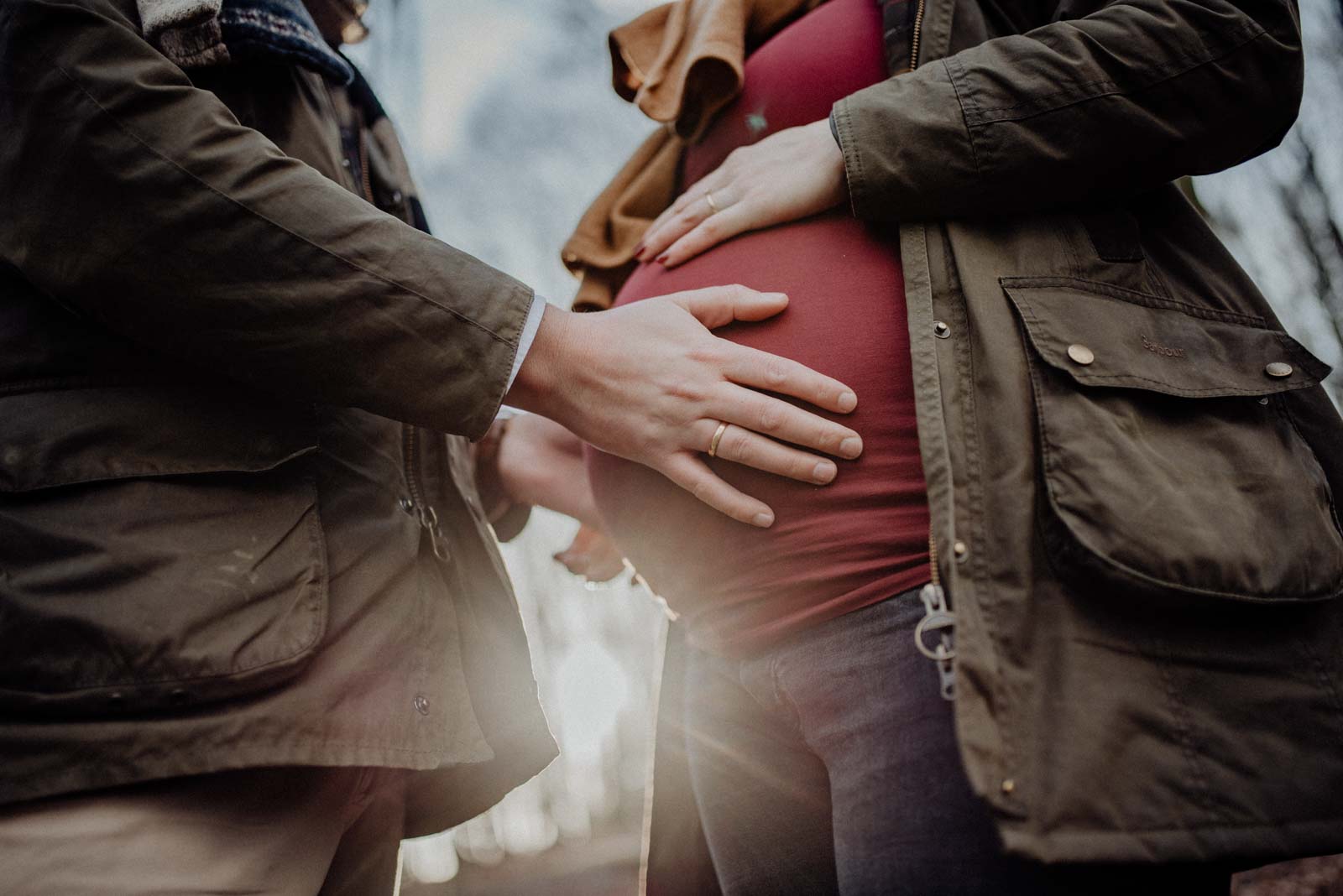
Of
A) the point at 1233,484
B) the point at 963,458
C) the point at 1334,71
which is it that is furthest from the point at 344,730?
the point at 1334,71

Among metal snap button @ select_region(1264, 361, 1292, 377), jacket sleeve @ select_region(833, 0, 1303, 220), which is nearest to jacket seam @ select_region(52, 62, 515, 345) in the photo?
jacket sleeve @ select_region(833, 0, 1303, 220)

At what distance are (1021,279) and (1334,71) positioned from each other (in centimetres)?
519

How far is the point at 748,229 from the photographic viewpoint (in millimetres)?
999

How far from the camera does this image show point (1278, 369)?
2.57ft

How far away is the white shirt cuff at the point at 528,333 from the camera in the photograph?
85 cm

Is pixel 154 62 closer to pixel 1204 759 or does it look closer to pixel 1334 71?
pixel 1204 759

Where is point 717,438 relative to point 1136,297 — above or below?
below

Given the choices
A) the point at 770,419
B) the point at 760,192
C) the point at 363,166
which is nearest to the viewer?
the point at 770,419

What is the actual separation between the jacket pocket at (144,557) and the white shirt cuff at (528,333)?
28 cm

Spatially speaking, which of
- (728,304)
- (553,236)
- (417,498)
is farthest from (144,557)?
(553,236)

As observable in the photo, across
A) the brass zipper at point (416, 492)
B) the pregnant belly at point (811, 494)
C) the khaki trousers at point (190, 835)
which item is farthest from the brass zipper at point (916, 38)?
the khaki trousers at point (190, 835)

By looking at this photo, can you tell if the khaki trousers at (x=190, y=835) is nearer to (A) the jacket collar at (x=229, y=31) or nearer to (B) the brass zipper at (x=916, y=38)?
(A) the jacket collar at (x=229, y=31)

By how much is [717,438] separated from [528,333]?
249mm

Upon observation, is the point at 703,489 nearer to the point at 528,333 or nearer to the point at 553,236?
the point at 528,333
